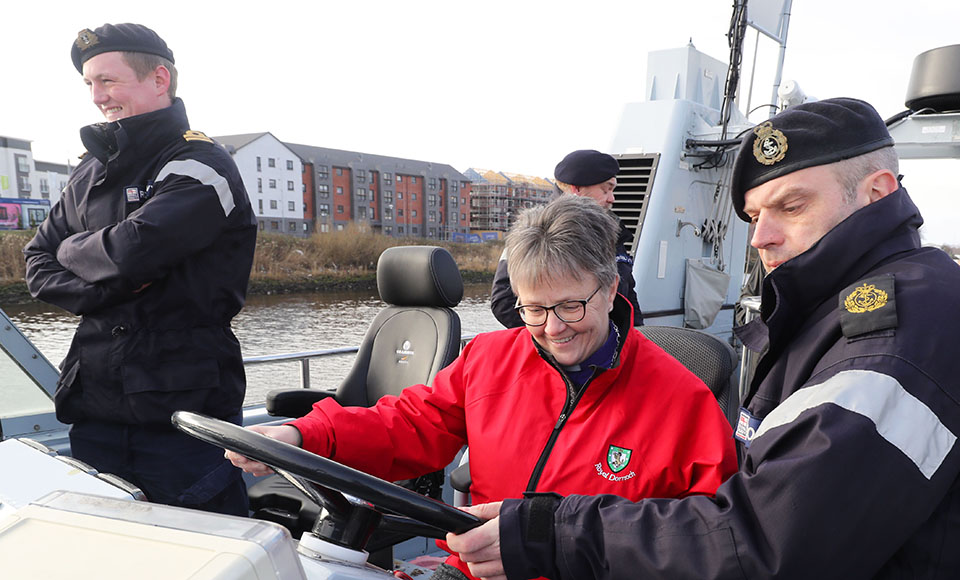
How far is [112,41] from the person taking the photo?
5.53ft

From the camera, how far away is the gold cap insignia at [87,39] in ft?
5.49

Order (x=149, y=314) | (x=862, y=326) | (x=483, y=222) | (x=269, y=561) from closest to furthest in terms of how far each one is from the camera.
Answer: (x=269, y=561)
(x=862, y=326)
(x=149, y=314)
(x=483, y=222)

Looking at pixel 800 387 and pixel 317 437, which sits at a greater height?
pixel 800 387

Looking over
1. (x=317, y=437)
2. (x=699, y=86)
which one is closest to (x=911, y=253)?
(x=317, y=437)

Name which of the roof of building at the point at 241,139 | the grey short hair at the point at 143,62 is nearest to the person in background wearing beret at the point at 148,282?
the grey short hair at the point at 143,62

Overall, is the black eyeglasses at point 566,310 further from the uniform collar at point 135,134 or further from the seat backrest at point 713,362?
the uniform collar at point 135,134

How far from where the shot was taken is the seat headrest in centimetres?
291

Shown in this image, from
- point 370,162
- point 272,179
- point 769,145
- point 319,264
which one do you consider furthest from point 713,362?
point 370,162

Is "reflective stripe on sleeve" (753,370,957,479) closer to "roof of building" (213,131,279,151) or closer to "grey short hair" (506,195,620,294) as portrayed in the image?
"grey short hair" (506,195,620,294)

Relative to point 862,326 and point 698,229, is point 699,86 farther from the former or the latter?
point 862,326

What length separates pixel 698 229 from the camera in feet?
19.7

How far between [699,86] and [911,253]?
19.1 ft

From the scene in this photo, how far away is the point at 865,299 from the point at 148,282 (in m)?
1.63

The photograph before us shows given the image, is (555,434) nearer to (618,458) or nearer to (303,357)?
(618,458)
